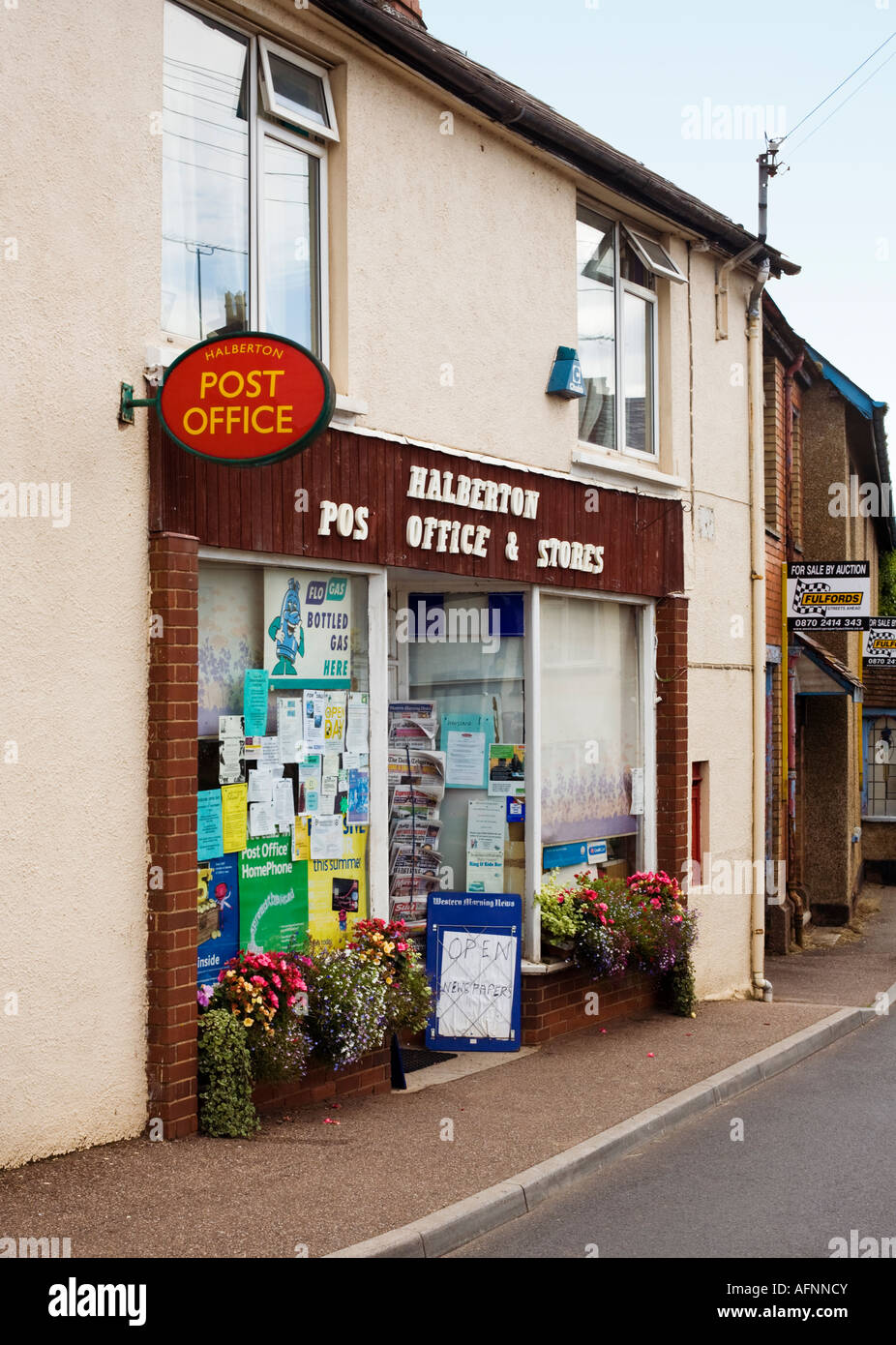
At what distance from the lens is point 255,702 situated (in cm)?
708

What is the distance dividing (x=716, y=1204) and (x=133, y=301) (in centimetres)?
477

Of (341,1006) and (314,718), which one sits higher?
(314,718)

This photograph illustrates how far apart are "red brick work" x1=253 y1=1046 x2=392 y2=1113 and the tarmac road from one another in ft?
5.19

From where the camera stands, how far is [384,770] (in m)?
7.93

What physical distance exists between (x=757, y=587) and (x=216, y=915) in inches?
272

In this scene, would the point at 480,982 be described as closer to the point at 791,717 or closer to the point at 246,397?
the point at 246,397

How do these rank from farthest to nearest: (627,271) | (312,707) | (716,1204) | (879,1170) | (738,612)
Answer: (738,612) < (627,271) < (312,707) < (879,1170) < (716,1204)

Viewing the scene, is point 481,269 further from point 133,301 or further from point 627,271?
point 133,301

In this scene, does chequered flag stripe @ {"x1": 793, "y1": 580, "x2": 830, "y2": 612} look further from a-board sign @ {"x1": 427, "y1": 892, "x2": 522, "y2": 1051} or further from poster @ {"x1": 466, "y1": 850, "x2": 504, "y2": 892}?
a-board sign @ {"x1": 427, "y1": 892, "x2": 522, "y2": 1051}

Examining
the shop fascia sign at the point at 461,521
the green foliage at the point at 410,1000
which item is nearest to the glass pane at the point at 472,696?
the shop fascia sign at the point at 461,521

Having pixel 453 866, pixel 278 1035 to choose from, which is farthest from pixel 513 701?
pixel 278 1035

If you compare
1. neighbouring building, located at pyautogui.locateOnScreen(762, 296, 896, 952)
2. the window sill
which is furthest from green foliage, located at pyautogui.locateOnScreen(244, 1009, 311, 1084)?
neighbouring building, located at pyautogui.locateOnScreen(762, 296, 896, 952)

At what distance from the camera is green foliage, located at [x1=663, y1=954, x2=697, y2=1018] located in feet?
33.8

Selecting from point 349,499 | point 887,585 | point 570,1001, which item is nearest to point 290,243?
point 349,499
